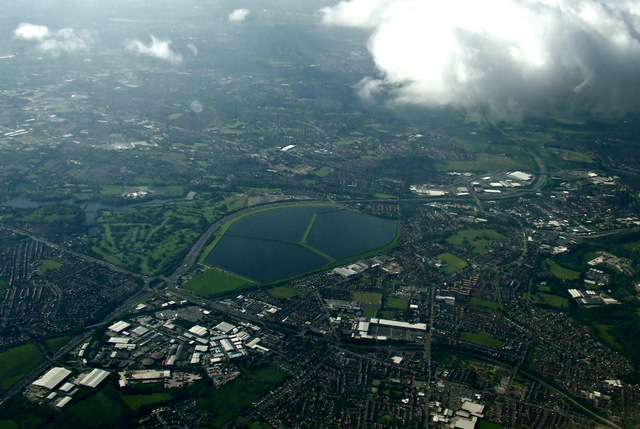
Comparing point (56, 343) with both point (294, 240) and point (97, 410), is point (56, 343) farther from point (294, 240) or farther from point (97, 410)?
point (294, 240)

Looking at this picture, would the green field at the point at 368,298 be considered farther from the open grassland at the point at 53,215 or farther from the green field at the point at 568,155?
the green field at the point at 568,155

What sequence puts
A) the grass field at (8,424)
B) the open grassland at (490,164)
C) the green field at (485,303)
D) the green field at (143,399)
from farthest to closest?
the open grassland at (490,164) → the green field at (485,303) → the green field at (143,399) → the grass field at (8,424)

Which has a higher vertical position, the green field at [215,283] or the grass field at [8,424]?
the green field at [215,283]

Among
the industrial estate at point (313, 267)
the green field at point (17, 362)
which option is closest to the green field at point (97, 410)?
the industrial estate at point (313, 267)

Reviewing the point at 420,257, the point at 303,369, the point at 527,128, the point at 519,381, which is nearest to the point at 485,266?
the point at 420,257

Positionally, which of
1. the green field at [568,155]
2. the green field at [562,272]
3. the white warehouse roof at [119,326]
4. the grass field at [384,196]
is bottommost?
the white warehouse roof at [119,326]

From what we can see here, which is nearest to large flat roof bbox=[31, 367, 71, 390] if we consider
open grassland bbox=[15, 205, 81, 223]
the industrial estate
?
the industrial estate

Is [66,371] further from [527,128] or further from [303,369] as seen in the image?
[527,128]
